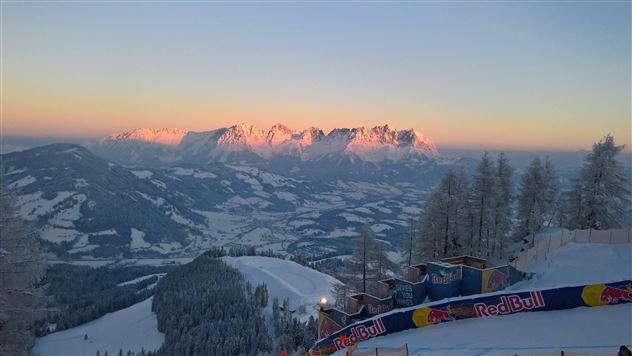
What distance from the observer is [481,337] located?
2583cm

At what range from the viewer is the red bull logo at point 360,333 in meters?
31.2

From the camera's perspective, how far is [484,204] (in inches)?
1873

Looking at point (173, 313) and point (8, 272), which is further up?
point (8, 272)

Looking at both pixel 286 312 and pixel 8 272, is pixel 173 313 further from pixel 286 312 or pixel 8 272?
pixel 8 272

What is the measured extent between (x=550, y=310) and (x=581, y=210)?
24712mm

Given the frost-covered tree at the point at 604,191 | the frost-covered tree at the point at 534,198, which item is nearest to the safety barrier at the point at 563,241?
the frost-covered tree at the point at 604,191

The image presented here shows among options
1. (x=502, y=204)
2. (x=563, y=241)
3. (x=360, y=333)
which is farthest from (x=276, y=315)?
(x=563, y=241)

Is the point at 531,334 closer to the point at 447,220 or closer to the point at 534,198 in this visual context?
the point at 447,220

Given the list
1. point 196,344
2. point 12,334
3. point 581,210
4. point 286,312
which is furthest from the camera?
point 286,312

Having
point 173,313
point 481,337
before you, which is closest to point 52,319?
point 173,313

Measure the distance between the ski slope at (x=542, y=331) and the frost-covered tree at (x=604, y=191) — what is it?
13.0 metres

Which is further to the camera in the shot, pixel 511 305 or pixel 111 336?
pixel 111 336

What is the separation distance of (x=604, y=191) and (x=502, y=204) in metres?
9.72

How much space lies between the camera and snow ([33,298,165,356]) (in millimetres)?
95000
